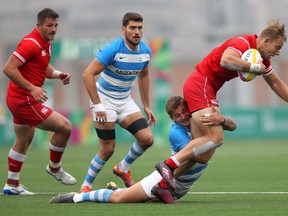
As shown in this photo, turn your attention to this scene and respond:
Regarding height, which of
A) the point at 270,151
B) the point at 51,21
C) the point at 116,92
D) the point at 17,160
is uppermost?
Result: the point at 51,21

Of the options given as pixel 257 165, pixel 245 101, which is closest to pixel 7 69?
pixel 257 165

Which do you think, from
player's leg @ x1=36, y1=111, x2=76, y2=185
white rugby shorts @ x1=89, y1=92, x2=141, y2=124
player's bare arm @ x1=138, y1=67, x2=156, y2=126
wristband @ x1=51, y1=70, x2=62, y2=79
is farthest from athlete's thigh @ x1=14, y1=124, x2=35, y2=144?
player's bare arm @ x1=138, y1=67, x2=156, y2=126

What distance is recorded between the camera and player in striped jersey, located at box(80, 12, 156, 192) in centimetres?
1273

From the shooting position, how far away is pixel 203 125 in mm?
11141

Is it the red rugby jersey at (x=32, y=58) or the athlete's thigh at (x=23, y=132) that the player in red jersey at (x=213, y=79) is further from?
the athlete's thigh at (x=23, y=132)

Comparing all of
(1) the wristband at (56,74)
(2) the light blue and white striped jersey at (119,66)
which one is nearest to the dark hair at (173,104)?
(2) the light blue and white striped jersey at (119,66)

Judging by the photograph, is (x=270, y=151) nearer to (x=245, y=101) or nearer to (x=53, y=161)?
(x=53, y=161)

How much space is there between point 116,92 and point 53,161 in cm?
132

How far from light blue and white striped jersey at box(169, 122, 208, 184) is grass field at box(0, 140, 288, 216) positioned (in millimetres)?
295

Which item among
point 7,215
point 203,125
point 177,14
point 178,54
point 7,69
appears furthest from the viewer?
point 177,14

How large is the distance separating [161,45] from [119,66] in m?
18.3

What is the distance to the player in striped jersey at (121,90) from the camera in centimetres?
1273

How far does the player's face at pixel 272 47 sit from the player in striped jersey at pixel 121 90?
2252 mm

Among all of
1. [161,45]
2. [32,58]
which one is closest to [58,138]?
[32,58]
